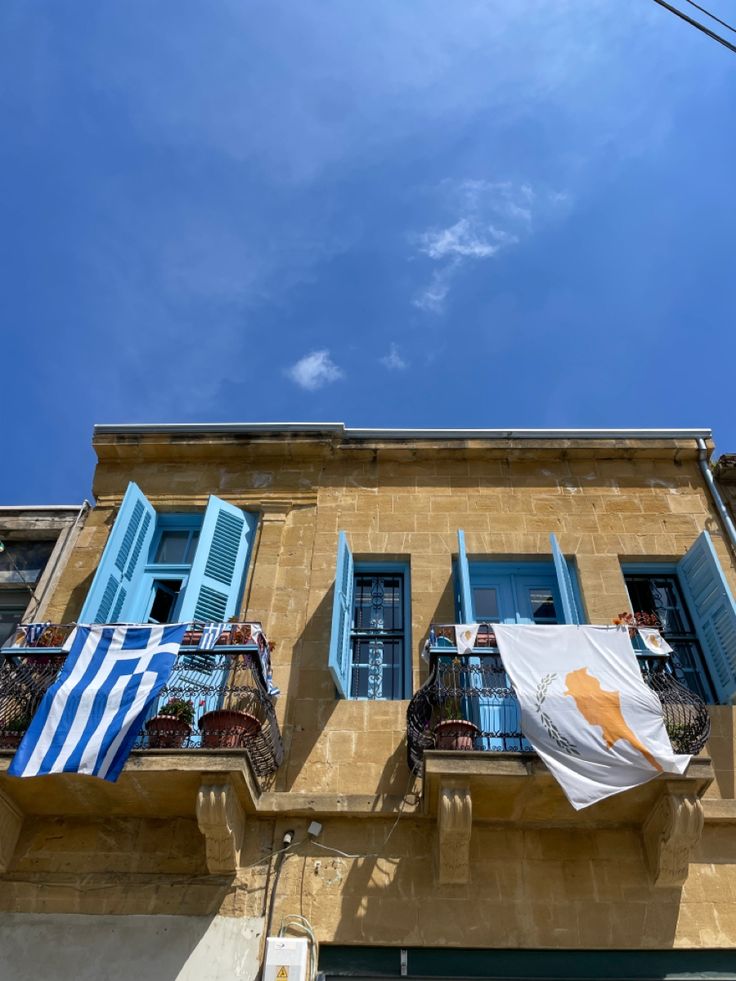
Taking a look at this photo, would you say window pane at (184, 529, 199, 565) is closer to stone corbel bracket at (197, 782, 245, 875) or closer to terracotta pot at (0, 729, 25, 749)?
terracotta pot at (0, 729, 25, 749)

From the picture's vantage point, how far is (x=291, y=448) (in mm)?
9914

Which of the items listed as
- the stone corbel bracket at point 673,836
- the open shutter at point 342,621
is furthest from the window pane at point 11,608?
the stone corbel bracket at point 673,836

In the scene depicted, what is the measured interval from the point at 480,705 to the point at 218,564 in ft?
10.5

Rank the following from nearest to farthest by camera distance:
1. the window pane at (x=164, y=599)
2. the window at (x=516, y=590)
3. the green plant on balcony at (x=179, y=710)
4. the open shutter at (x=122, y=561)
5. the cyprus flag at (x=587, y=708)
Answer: the cyprus flag at (x=587, y=708), the green plant on balcony at (x=179, y=710), the open shutter at (x=122, y=561), the window at (x=516, y=590), the window pane at (x=164, y=599)

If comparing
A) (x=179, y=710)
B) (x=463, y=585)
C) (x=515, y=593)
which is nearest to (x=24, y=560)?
(x=179, y=710)

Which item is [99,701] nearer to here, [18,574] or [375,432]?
[18,574]

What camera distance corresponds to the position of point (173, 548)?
9.34 meters

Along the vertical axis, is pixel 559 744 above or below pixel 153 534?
below

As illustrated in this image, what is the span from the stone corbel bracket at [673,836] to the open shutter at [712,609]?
164cm

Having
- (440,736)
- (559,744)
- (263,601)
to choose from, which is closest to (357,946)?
(440,736)

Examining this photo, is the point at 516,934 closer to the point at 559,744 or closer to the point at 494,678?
the point at 559,744

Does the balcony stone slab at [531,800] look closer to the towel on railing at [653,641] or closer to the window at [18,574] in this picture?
the towel on railing at [653,641]

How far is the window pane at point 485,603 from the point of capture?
8438 millimetres

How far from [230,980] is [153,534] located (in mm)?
4866
